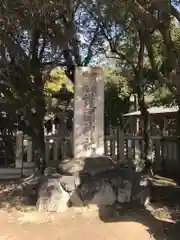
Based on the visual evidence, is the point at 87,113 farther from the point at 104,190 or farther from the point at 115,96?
the point at 115,96

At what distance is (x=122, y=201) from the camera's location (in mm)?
7965

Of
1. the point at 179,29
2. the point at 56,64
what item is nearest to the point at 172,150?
the point at 179,29

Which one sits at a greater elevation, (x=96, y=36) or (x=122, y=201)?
(x=96, y=36)

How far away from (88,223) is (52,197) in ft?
3.56

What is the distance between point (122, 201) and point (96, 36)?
530cm

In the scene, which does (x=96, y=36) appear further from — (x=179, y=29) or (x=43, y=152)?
(x=43, y=152)

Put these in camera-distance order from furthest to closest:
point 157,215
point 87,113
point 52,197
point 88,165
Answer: point 87,113 → point 88,165 → point 52,197 → point 157,215

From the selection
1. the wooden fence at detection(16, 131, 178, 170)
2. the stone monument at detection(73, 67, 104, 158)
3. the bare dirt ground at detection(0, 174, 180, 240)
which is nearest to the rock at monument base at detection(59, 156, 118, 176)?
the stone monument at detection(73, 67, 104, 158)

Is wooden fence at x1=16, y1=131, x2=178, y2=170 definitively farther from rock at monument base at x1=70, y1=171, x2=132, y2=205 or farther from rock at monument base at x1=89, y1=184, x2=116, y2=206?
rock at monument base at x1=89, y1=184, x2=116, y2=206

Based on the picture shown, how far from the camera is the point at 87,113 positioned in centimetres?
901

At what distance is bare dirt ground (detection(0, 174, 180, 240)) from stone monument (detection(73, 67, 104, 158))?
1713 mm

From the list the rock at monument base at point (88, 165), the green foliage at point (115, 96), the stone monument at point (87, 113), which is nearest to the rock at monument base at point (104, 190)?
the rock at monument base at point (88, 165)

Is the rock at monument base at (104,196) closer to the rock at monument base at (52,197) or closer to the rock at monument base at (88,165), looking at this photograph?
the rock at monument base at (88,165)

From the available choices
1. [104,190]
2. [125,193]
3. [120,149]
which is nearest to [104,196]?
[104,190]
